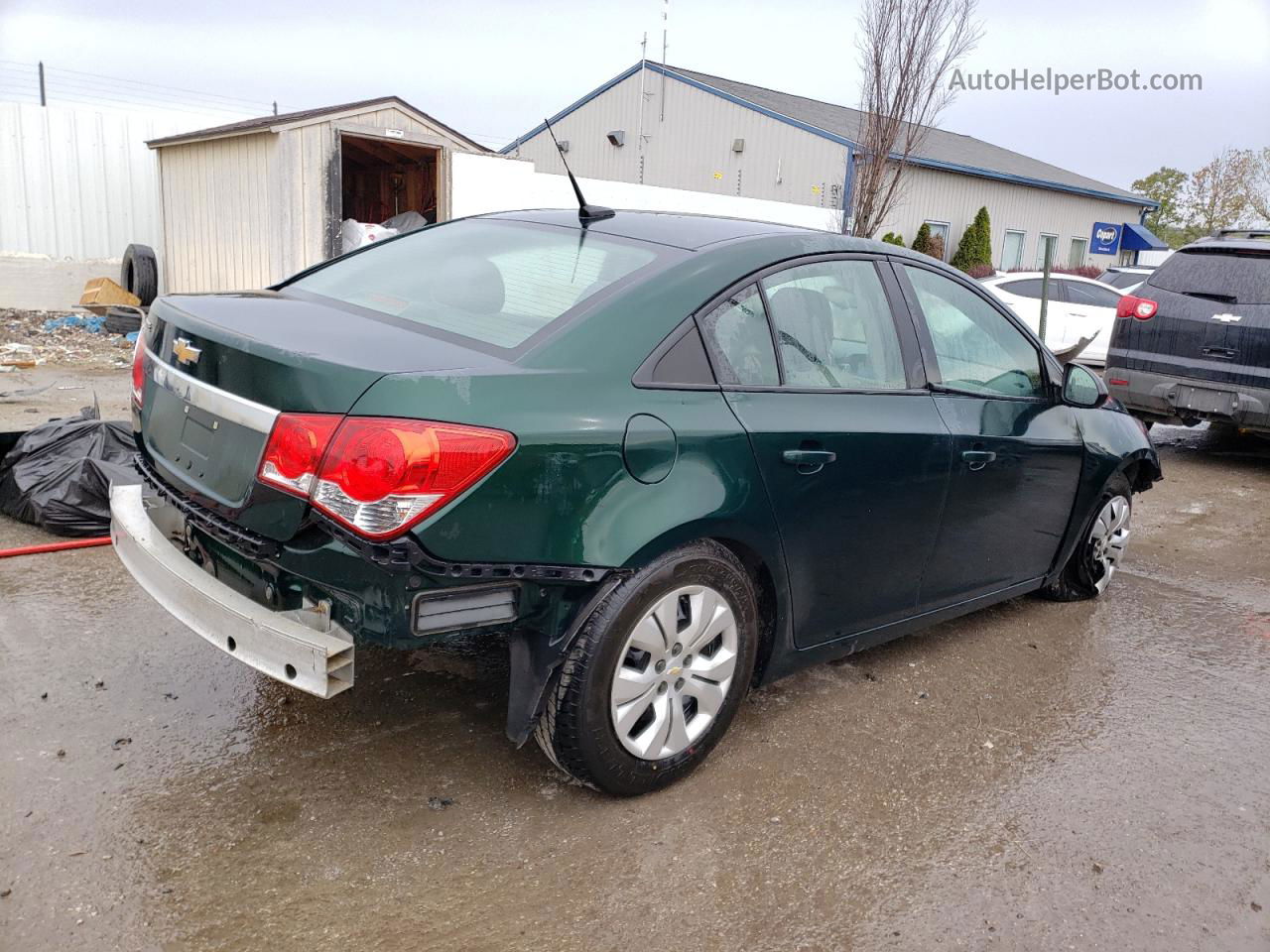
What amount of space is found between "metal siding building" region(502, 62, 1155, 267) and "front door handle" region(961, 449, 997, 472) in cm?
1877

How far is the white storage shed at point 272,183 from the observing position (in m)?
11.3

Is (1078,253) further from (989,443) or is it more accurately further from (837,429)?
(837,429)

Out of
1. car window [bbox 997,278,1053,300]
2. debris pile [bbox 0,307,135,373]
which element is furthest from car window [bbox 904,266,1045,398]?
car window [bbox 997,278,1053,300]

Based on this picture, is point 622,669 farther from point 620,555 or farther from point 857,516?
point 857,516

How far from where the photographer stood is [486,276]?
313 centimetres

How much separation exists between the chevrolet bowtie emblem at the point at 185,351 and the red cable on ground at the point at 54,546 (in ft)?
6.88

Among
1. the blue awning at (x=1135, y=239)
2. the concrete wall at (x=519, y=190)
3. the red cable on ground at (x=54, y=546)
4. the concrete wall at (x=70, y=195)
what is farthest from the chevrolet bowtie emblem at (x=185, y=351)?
the blue awning at (x=1135, y=239)

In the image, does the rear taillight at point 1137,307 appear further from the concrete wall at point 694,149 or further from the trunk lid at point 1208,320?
the concrete wall at point 694,149

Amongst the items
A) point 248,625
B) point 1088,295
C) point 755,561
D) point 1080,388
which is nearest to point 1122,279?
point 1088,295

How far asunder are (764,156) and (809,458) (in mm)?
22900

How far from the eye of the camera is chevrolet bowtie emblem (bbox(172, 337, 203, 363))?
2.72m

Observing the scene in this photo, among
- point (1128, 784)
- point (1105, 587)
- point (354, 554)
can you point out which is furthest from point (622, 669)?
point (1105, 587)

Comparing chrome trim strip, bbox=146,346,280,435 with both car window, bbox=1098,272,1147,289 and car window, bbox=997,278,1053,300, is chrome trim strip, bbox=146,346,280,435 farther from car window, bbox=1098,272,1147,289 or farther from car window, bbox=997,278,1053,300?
car window, bbox=1098,272,1147,289

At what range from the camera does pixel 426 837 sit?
104 inches
